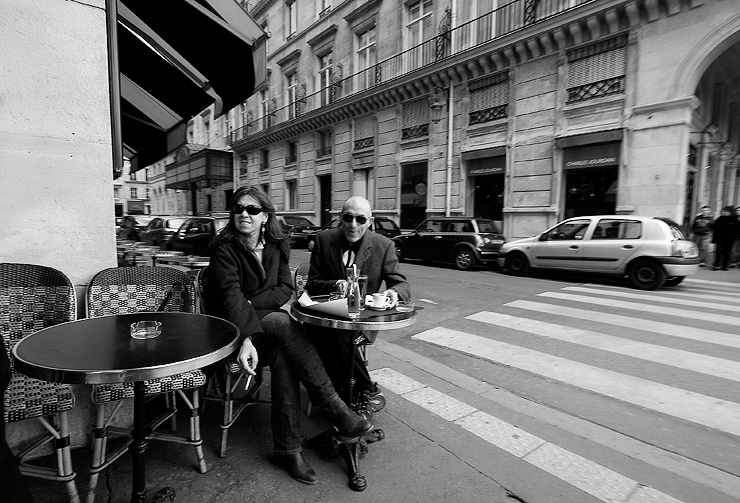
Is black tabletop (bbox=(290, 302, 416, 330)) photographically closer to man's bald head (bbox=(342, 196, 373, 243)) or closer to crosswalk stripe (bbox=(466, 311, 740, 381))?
man's bald head (bbox=(342, 196, 373, 243))

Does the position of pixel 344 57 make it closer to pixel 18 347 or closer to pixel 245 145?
pixel 245 145

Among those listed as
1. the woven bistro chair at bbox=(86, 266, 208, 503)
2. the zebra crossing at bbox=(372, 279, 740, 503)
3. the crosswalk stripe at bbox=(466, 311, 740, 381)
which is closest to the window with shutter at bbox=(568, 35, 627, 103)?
the zebra crossing at bbox=(372, 279, 740, 503)

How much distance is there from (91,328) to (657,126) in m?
13.6

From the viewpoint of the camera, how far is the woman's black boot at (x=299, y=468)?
86.5 inches

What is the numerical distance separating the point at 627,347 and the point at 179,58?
6810 millimetres

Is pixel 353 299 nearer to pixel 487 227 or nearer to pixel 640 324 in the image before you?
pixel 640 324

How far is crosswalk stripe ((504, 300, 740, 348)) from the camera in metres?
4.87

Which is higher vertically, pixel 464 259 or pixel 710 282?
pixel 464 259

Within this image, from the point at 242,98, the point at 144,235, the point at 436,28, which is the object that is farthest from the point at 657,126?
the point at 144,235

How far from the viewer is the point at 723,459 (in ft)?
8.32

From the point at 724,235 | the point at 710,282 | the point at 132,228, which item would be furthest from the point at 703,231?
the point at 132,228

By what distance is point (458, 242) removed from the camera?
11.6 metres

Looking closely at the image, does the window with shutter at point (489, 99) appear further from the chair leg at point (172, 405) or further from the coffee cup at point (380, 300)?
the chair leg at point (172, 405)

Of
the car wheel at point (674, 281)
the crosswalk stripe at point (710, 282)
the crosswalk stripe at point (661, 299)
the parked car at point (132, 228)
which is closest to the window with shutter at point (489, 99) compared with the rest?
the crosswalk stripe at point (710, 282)
